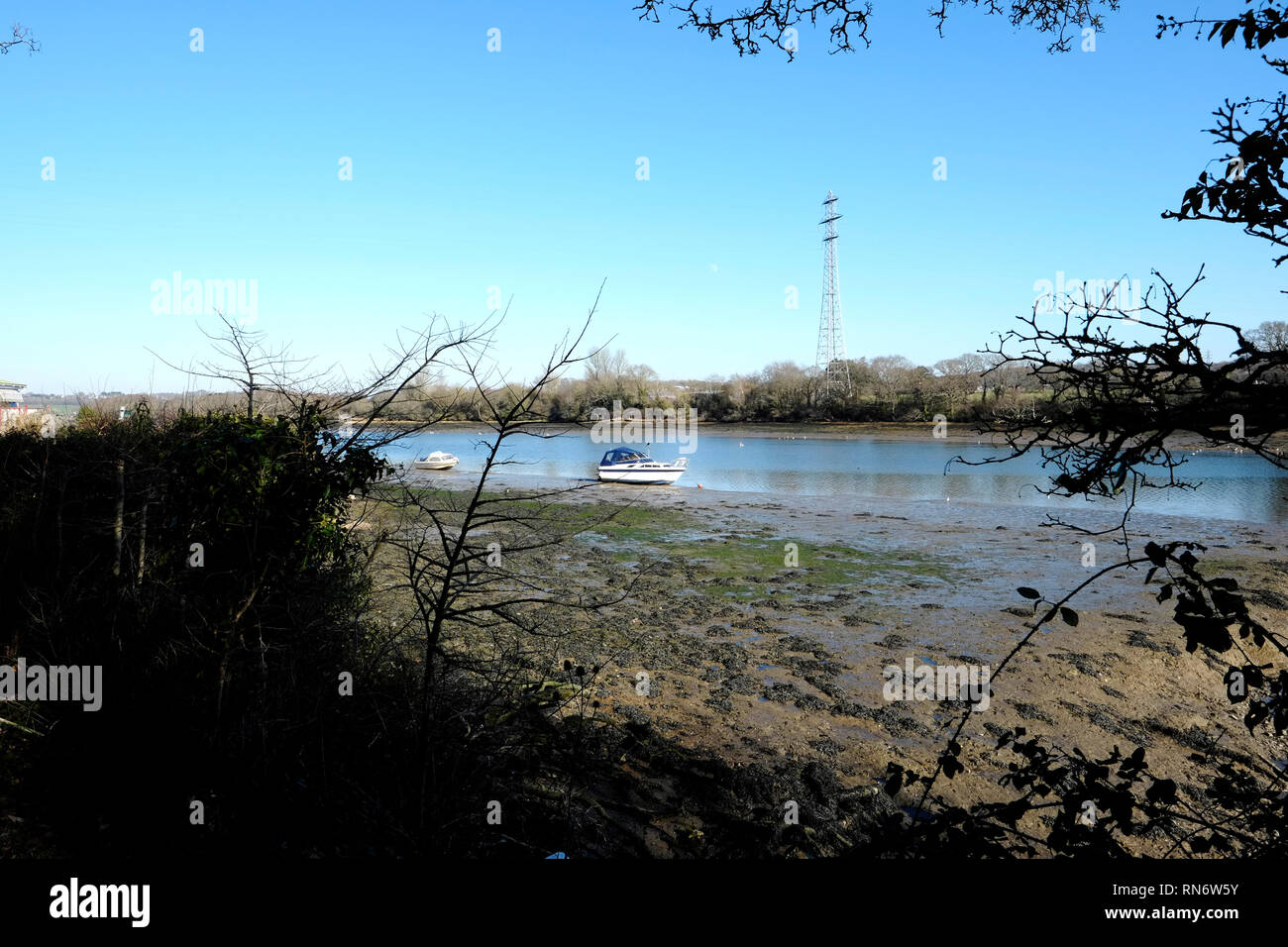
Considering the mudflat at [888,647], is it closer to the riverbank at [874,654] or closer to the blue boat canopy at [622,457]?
the riverbank at [874,654]

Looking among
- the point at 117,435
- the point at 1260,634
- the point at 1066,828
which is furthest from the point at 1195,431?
the point at 117,435

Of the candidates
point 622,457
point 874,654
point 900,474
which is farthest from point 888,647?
→ point 900,474

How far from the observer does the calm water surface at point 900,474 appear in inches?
1182

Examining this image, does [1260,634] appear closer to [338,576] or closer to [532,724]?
[532,724]

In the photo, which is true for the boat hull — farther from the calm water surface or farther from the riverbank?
the riverbank

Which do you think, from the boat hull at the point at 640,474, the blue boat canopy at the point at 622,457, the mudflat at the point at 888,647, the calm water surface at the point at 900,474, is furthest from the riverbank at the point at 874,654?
the blue boat canopy at the point at 622,457

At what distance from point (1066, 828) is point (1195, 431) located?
126cm

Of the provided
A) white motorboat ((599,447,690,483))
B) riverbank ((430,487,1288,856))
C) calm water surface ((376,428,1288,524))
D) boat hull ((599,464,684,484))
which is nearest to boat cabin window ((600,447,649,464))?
white motorboat ((599,447,690,483))

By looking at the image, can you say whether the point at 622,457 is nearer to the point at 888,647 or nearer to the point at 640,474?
the point at 640,474

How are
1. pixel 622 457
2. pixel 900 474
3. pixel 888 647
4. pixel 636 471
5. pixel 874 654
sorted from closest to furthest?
pixel 874 654 < pixel 888 647 < pixel 636 471 < pixel 622 457 < pixel 900 474

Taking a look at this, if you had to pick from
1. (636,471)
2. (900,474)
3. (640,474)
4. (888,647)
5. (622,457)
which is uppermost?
(622,457)

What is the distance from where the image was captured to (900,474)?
4212cm
